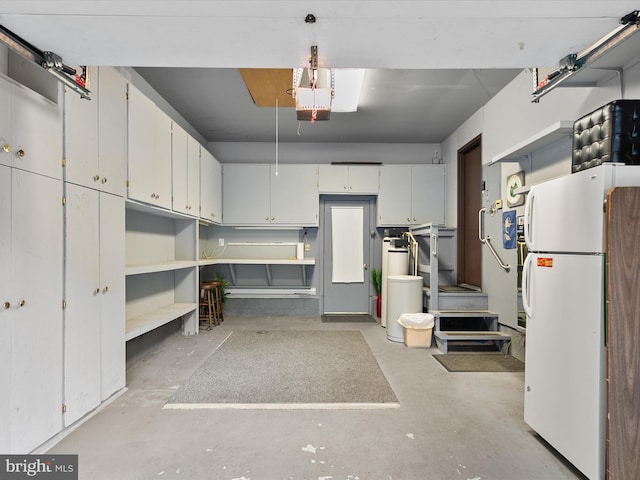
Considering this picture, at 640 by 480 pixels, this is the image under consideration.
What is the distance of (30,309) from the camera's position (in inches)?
71.1

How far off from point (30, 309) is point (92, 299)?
49 centimetres

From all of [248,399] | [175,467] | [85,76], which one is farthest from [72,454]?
[85,76]

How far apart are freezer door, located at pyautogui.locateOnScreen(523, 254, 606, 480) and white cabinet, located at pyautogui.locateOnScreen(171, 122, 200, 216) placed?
3310mm

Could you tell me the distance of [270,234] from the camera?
5793 mm

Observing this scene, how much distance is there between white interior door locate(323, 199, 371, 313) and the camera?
584 centimetres

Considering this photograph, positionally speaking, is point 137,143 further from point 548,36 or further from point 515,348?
point 515,348

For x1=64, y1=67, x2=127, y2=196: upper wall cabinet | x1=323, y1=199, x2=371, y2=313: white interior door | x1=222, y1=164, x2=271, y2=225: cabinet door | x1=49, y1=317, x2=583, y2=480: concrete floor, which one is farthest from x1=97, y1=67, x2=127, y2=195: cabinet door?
x1=323, y1=199, x2=371, y2=313: white interior door

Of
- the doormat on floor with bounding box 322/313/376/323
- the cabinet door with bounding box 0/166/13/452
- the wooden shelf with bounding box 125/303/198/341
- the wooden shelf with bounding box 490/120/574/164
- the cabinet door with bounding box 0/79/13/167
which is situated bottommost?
the doormat on floor with bounding box 322/313/376/323

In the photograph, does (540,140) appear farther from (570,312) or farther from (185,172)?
(185,172)

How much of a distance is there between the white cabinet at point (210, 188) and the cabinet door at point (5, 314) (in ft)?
9.07

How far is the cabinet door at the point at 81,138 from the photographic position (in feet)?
6.86

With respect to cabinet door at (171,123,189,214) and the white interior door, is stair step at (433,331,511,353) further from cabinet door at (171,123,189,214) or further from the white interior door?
cabinet door at (171,123,189,214)

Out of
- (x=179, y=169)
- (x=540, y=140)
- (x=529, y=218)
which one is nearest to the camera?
(x=529, y=218)

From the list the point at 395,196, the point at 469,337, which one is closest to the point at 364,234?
the point at 395,196
